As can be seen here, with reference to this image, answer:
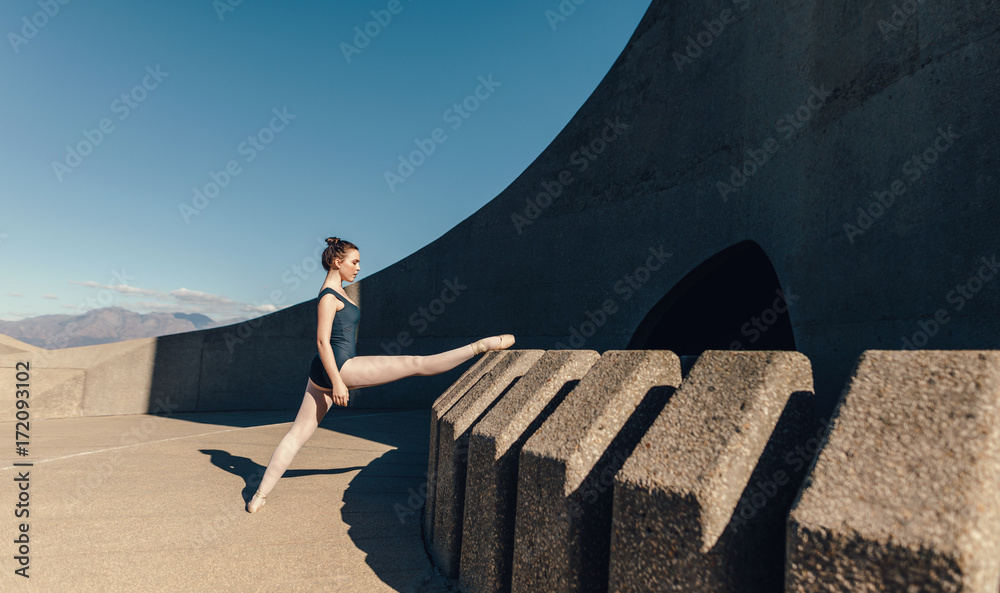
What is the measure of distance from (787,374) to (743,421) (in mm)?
253

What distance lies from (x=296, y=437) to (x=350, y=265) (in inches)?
52.5

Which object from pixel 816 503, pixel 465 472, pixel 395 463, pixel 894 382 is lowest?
pixel 395 463

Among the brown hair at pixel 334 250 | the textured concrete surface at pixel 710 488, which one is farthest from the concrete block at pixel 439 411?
the textured concrete surface at pixel 710 488

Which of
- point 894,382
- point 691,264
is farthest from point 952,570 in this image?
point 691,264

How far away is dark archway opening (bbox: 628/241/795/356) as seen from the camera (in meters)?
8.11

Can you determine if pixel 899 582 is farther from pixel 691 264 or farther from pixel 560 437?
pixel 691 264

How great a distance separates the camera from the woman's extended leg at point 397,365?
3.87 meters

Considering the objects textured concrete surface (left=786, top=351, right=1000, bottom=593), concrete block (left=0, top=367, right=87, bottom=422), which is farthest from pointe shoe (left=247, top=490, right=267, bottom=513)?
concrete block (left=0, top=367, right=87, bottom=422)

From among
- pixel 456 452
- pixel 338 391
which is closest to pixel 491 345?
pixel 338 391

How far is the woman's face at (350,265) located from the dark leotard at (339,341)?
20 centimetres

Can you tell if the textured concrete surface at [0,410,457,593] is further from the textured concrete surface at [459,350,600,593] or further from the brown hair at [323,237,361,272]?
the brown hair at [323,237,361,272]

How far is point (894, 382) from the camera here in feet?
4.37

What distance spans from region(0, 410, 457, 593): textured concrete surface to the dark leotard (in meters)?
0.90

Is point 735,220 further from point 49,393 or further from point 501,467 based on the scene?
point 49,393
